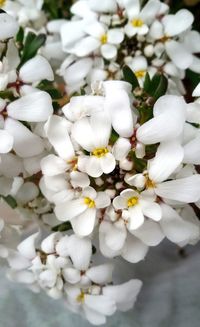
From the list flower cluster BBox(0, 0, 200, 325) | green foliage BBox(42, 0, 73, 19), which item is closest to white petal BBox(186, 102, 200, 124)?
flower cluster BBox(0, 0, 200, 325)

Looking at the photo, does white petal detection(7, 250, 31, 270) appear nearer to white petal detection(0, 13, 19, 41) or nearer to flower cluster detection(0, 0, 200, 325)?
flower cluster detection(0, 0, 200, 325)

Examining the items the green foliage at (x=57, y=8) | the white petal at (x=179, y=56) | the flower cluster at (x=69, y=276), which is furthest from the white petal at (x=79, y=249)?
the green foliage at (x=57, y=8)

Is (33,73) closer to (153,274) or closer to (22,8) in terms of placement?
(22,8)

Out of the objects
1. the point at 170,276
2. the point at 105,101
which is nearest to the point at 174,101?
the point at 105,101

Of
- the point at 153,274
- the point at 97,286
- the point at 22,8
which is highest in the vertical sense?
the point at 22,8

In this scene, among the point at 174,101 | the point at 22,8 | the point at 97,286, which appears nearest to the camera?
the point at 174,101

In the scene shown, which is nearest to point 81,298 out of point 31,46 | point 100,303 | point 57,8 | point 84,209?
point 100,303

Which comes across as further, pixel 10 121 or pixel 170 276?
pixel 170 276
